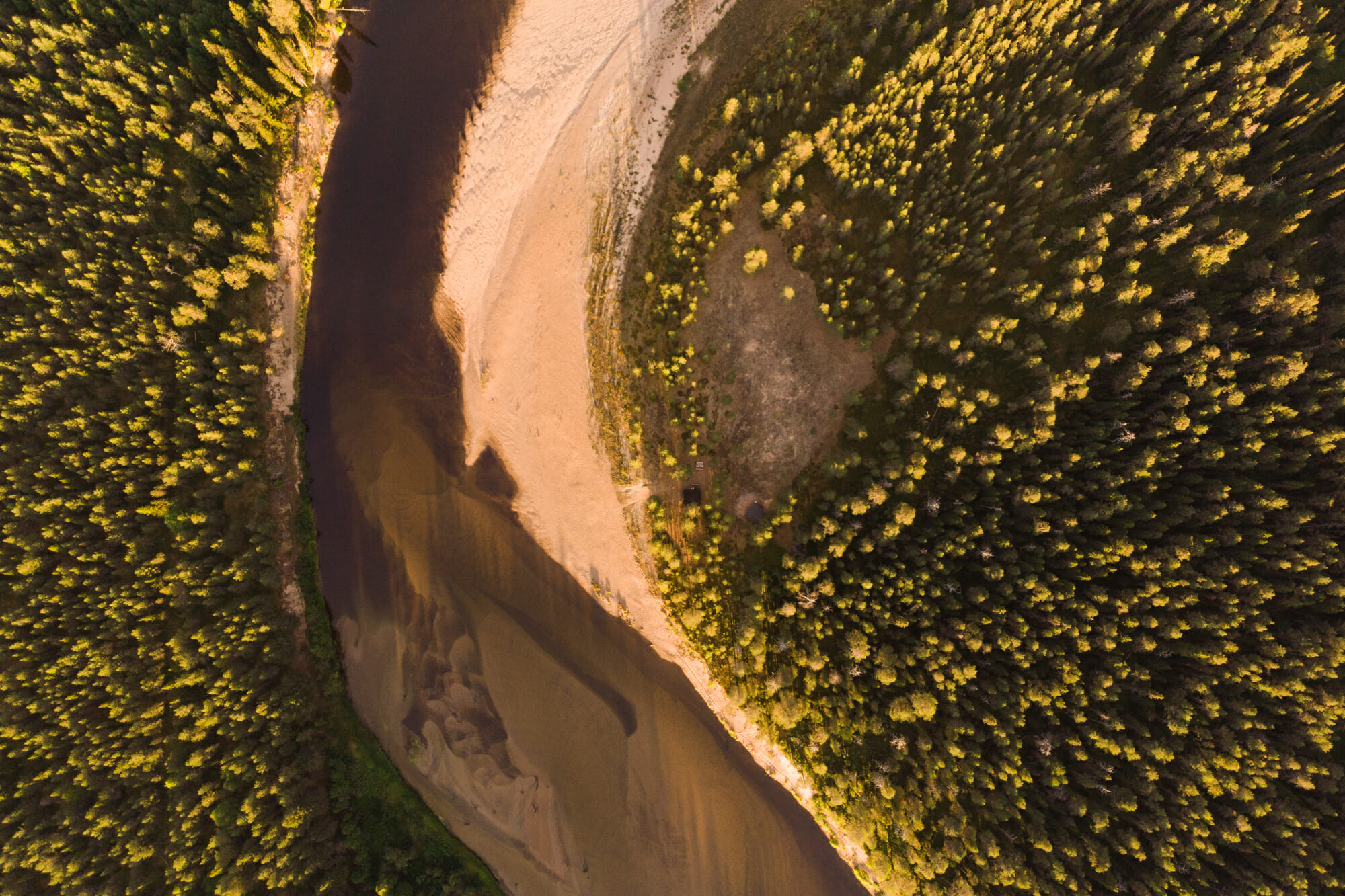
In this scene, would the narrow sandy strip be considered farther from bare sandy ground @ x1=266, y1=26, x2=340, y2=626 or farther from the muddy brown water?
bare sandy ground @ x1=266, y1=26, x2=340, y2=626

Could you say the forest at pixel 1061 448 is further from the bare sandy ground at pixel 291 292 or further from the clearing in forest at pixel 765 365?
the bare sandy ground at pixel 291 292


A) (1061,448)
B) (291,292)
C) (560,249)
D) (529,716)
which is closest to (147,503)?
(291,292)

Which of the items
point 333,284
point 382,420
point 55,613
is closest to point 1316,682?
point 382,420

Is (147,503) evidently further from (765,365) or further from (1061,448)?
(1061,448)

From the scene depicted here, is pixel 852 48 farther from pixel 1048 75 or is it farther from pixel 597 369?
pixel 597 369

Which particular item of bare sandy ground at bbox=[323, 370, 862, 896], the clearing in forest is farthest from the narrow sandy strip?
the clearing in forest

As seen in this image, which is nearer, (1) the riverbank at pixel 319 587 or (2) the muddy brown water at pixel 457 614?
(1) the riverbank at pixel 319 587

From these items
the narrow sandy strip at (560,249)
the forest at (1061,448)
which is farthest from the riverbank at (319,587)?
the forest at (1061,448)
